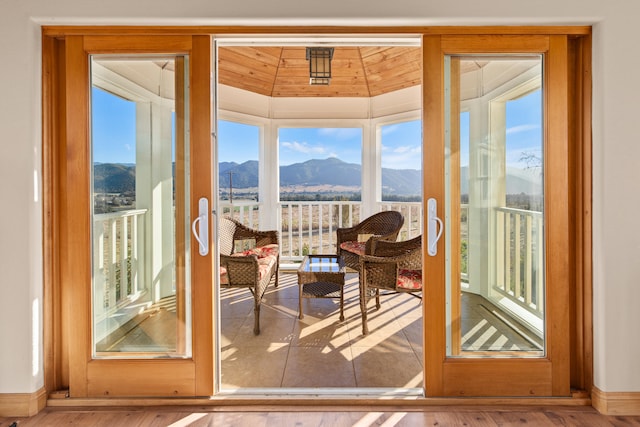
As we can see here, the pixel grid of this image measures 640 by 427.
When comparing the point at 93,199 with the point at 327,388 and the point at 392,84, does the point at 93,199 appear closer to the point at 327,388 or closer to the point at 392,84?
the point at 327,388

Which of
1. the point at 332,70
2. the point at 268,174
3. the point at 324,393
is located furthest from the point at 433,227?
the point at 268,174

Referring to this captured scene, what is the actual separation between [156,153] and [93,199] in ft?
1.51

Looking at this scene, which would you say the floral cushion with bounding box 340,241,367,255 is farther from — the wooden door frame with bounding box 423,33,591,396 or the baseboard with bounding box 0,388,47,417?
the baseboard with bounding box 0,388,47,417

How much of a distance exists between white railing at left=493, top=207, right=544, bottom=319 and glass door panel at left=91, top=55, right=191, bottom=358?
1.86 metres

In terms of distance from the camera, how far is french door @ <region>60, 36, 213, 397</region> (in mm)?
2021

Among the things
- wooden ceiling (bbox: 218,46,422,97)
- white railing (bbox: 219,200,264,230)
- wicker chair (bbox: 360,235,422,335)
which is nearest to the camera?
wicker chair (bbox: 360,235,422,335)

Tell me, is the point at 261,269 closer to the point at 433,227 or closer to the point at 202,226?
the point at 202,226

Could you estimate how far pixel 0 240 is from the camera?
192cm

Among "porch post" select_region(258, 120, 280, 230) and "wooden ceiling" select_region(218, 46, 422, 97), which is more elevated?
"wooden ceiling" select_region(218, 46, 422, 97)

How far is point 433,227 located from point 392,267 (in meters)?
0.94

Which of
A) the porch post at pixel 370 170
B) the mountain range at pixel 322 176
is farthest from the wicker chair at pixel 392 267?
the porch post at pixel 370 170

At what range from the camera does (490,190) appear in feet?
6.82

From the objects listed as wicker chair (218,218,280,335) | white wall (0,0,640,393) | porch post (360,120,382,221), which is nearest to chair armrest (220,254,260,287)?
wicker chair (218,218,280,335)

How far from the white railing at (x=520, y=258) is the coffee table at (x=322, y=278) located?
4.37 feet
